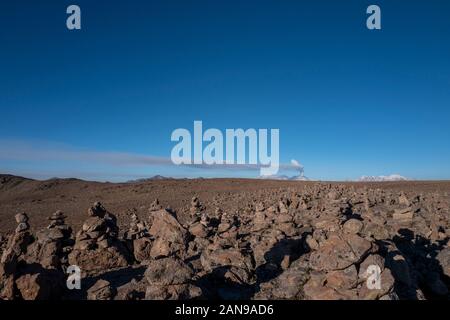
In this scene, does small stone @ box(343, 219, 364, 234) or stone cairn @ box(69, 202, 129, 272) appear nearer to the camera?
small stone @ box(343, 219, 364, 234)

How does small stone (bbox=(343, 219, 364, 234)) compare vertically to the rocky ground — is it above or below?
above

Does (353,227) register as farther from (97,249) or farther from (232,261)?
(97,249)

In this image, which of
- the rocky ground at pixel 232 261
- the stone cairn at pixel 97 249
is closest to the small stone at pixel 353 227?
the rocky ground at pixel 232 261

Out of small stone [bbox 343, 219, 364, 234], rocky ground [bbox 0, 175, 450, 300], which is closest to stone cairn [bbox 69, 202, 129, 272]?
rocky ground [bbox 0, 175, 450, 300]

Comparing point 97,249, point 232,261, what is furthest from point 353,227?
point 97,249

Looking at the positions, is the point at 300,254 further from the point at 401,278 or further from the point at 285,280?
the point at 401,278

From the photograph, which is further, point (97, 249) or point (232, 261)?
point (97, 249)

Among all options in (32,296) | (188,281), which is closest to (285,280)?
(188,281)

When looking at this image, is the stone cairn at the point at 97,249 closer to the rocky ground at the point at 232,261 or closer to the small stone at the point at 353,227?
the rocky ground at the point at 232,261

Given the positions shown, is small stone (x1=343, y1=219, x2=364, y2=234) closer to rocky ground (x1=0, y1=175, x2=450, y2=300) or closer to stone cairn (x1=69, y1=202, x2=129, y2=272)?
rocky ground (x1=0, y1=175, x2=450, y2=300)

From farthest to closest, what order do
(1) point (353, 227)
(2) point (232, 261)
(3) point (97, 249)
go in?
(3) point (97, 249)
(1) point (353, 227)
(2) point (232, 261)

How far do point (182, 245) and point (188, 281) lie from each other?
397cm

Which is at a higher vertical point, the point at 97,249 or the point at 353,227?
the point at 353,227

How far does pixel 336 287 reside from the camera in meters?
7.29
